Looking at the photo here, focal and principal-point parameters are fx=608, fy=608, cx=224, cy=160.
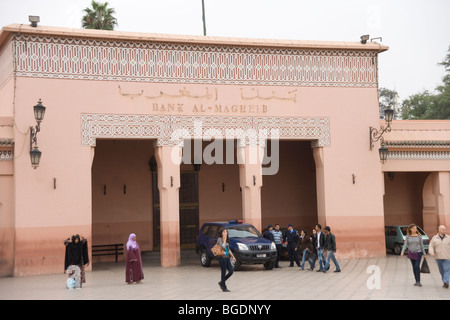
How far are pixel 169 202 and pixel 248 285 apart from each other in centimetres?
568

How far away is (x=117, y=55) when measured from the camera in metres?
19.0

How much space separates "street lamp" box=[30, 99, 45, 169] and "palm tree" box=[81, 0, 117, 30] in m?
15.7

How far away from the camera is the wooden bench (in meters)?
21.7

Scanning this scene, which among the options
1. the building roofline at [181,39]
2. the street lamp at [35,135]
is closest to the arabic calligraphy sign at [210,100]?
the building roofline at [181,39]

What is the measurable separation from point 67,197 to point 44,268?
217cm

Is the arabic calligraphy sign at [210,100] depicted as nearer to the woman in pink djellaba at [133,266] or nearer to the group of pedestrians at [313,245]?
the group of pedestrians at [313,245]

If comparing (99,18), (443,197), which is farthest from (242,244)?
(99,18)

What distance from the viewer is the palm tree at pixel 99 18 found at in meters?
32.2

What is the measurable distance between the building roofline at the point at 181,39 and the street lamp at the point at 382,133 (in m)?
2.38

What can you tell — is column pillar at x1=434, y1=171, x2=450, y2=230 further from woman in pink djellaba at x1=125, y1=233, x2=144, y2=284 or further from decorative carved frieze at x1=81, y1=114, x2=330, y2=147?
woman in pink djellaba at x1=125, y1=233, x2=144, y2=284
